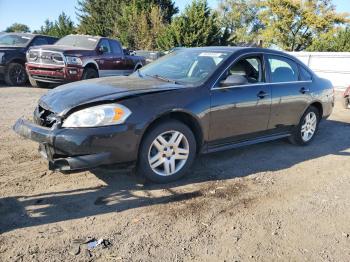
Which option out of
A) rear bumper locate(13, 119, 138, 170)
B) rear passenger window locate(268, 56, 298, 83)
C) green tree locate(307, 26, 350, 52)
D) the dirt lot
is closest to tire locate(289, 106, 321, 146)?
rear passenger window locate(268, 56, 298, 83)

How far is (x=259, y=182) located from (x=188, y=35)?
24.9 meters

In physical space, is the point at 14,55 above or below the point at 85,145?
above

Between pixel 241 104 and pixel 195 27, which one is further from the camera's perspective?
pixel 195 27

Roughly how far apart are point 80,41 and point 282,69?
812 cm

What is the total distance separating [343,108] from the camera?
1131 cm

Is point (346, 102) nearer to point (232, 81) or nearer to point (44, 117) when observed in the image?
point (232, 81)

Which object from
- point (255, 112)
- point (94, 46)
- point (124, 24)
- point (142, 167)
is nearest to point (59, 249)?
point (142, 167)

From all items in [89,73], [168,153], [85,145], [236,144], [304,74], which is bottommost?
[236,144]

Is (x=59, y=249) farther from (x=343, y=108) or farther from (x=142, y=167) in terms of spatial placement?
(x=343, y=108)

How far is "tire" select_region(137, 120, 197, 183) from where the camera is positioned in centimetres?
426

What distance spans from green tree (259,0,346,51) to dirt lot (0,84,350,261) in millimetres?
41542

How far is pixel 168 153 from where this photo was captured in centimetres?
447

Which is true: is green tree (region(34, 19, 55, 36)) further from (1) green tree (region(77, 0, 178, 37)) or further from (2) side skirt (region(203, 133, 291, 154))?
(2) side skirt (region(203, 133, 291, 154))

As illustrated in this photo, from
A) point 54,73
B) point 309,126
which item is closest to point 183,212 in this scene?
point 309,126
